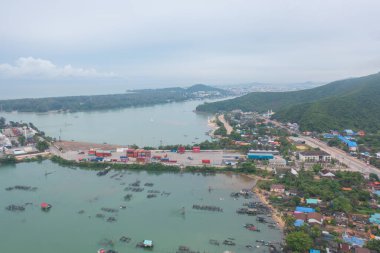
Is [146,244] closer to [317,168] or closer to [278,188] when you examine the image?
[278,188]

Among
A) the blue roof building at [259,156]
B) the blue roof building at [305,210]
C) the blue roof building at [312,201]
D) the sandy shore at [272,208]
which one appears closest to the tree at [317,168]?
the blue roof building at [259,156]

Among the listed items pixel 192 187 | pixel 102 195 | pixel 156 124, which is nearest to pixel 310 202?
pixel 192 187

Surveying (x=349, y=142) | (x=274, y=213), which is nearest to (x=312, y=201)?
(x=274, y=213)

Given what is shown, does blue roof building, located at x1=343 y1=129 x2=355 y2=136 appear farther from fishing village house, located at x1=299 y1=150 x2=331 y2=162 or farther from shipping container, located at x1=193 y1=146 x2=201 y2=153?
shipping container, located at x1=193 y1=146 x2=201 y2=153

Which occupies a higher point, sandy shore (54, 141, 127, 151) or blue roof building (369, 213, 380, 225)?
sandy shore (54, 141, 127, 151)

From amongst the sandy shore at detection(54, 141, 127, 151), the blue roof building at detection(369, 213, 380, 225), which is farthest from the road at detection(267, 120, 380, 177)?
the sandy shore at detection(54, 141, 127, 151)

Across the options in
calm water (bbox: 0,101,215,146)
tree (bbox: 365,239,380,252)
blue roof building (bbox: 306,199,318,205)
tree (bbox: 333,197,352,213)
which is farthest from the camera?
calm water (bbox: 0,101,215,146)

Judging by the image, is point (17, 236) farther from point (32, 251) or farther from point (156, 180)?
point (156, 180)
